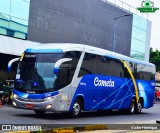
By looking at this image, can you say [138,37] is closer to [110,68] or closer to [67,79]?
[110,68]

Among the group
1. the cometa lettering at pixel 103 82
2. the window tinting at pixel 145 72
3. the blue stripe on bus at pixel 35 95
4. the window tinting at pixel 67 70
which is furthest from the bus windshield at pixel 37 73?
the window tinting at pixel 145 72

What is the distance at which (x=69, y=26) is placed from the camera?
1743 inches

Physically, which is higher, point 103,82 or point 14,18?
point 14,18

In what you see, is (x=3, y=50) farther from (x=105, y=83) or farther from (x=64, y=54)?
(x=64, y=54)

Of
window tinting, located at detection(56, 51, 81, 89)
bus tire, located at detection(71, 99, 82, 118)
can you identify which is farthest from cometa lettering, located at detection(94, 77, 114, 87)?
window tinting, located at detection(56, 51, 81, 89)

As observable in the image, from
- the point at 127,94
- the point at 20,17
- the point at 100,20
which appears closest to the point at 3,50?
the point at 20,17

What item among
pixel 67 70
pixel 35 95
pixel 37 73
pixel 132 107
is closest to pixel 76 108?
pixel 67 70

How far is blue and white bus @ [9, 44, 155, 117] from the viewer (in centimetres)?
1680

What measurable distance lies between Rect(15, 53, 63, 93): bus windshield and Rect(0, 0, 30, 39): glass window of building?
16271 millimetres

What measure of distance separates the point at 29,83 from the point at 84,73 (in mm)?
2686

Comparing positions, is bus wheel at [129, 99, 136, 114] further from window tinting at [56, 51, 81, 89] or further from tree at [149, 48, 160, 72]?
tree at [149, 48, 160, 72]

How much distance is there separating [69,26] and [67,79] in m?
27.4

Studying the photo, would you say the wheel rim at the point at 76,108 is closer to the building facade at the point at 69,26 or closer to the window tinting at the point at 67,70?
the window tinting at the point at 67,70

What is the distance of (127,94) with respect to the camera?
23078 millimetres
